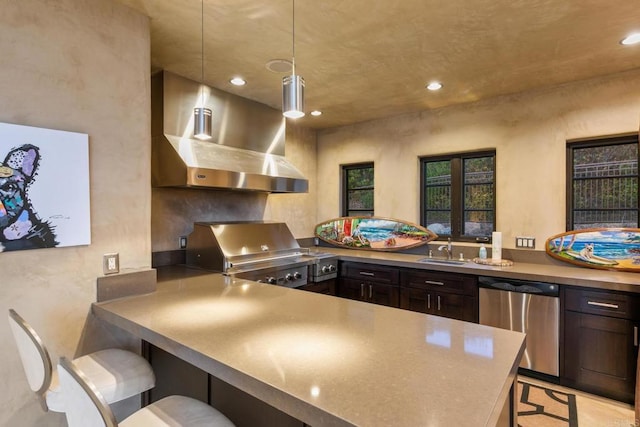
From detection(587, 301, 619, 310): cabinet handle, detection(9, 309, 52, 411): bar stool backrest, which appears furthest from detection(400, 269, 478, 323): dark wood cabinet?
detection(9, 309, 52, 411): bar stool backrest

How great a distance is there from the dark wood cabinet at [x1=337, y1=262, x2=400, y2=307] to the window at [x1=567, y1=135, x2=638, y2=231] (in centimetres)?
165

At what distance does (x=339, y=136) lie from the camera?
4516mm

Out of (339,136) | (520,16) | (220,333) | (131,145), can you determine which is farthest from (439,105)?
(220,333)

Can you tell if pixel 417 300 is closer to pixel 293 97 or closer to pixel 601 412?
pixel 601 412

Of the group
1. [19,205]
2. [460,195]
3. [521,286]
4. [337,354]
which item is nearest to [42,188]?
[19,205]

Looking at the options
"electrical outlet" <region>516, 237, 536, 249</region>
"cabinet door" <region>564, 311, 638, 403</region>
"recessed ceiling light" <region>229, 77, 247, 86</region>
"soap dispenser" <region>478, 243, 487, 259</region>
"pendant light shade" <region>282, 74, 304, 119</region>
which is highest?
"recessed ceiling light" <region>229, 77, 247, 86</region>

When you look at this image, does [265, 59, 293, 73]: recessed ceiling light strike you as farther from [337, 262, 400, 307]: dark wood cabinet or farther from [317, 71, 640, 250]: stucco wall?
[337, 262, 400, 307]: dark wood cabinet

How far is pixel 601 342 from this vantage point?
247 cm

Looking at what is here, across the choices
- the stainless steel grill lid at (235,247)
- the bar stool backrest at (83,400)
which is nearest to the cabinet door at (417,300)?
the stainless steel grill lid at (235,247)

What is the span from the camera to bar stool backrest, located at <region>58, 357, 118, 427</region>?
2.90ft

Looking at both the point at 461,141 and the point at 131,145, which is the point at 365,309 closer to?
the point at 131,145

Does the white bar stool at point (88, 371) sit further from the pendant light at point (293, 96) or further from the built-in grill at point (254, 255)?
the pendant light at point (293, 96)

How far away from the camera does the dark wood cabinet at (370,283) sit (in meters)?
3.42

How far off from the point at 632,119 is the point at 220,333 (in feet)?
11.3
